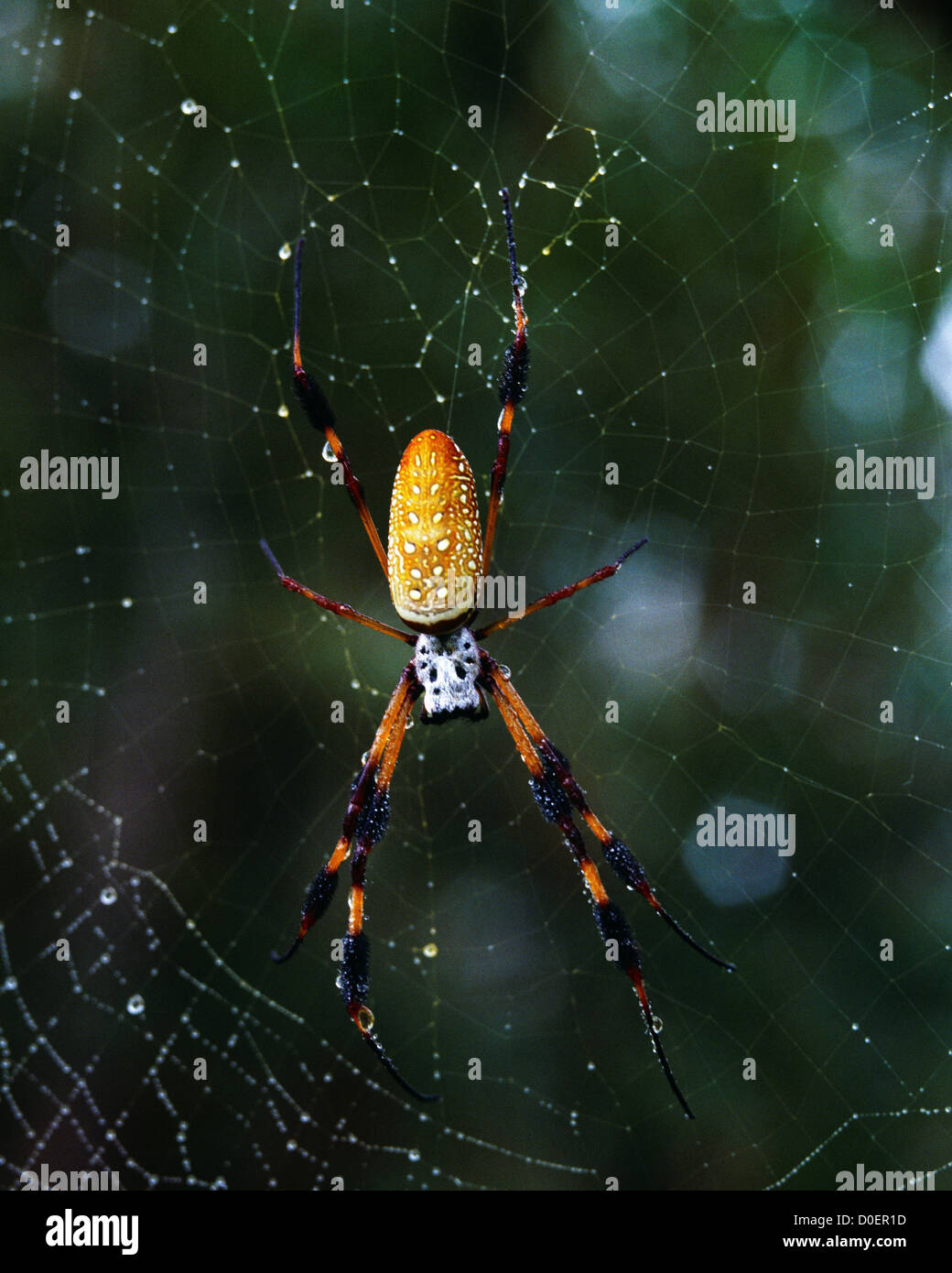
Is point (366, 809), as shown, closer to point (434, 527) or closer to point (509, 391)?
point (434, 527)

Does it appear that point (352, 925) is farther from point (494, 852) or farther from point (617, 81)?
point (617, 81)

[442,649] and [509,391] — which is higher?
[509,391]

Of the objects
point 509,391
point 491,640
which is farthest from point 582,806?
point 491,640

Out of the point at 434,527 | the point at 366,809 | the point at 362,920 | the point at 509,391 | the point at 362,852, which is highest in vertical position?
the point at 509,391

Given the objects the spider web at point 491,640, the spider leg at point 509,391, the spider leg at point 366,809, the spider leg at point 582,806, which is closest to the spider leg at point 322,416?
the spider leg at point 509,391

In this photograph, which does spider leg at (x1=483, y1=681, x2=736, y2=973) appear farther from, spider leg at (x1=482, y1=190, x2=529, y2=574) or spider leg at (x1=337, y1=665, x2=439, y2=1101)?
spider leg at (x1=482, y1=190, x2=529, y2=574)

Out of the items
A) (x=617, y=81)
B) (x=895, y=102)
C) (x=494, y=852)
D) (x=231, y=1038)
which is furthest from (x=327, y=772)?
(x=895, y=102)

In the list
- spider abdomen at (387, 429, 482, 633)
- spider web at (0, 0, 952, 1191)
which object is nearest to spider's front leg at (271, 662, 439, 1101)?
spider abdomen at (387, 429, 482, 633)
